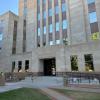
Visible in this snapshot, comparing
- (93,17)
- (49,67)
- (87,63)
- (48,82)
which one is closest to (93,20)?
(93,17)

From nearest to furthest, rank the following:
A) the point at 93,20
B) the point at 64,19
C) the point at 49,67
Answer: the point at 93,20, the point at 49,67, the point at 64,19

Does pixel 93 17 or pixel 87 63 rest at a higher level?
pixel 93 17

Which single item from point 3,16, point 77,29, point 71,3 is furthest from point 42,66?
point 3,16

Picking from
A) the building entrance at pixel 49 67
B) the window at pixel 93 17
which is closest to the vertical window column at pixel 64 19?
the window at pixel 93 17

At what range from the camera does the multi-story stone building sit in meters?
26.3

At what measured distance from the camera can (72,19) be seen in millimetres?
35219

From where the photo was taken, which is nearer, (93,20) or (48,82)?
(48,82)

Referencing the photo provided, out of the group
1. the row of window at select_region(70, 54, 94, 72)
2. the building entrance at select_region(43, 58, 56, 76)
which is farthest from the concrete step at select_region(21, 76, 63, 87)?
the building entrance at select_region(43, 58, 56, 76)

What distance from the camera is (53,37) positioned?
37.6 meters

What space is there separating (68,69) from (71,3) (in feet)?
63.0

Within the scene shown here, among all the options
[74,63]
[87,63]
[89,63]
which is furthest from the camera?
[74,63]

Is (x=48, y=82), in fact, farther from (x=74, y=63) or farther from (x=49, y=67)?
(x=49, y=67)

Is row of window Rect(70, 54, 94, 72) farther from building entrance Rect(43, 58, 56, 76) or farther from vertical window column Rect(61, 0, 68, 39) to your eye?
vertical window column Rect(61, 0, 68, 39)

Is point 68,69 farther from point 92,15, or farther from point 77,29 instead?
point 92,15
